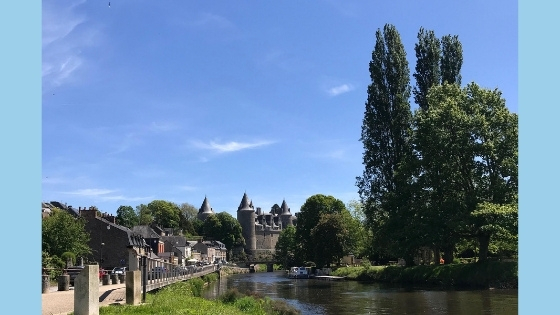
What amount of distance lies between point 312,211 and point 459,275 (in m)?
51.7

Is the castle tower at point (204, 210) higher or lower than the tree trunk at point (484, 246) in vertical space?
lower

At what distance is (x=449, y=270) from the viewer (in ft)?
143

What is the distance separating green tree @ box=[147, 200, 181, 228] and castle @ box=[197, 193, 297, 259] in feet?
102

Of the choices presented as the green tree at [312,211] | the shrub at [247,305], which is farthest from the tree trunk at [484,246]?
the green tree at [312,211]

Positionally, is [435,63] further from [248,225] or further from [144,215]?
[248,225]

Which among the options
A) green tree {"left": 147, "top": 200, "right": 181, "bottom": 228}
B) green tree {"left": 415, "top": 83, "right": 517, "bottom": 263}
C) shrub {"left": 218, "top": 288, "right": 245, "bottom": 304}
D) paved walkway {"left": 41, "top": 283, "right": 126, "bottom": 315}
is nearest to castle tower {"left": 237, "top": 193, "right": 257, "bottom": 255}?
green tree {"left": 147, "top": 200, "right": 181, "bottom": 228}

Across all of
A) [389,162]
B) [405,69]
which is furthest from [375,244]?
[405,69]

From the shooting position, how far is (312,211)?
9312 centimetres

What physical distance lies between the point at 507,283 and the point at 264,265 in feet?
367

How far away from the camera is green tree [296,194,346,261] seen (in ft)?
296

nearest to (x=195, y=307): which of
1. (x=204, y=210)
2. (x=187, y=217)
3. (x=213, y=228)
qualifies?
(x=213, y=228)

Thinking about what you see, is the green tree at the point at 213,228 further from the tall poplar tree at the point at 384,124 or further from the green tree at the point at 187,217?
the tall poplar tree at the point at 384,124

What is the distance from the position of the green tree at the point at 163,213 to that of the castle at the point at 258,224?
1223 inches

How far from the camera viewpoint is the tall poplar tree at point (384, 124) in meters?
50.0
